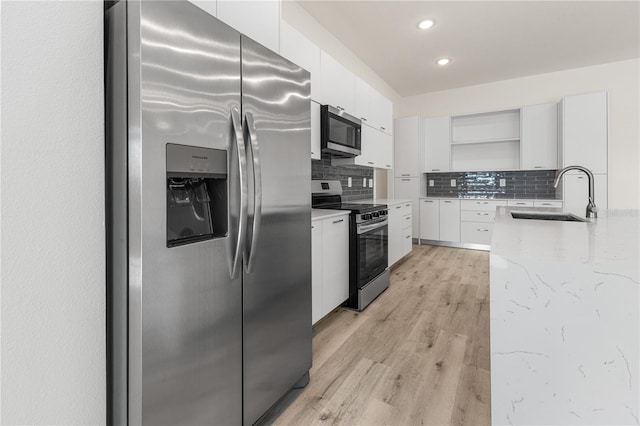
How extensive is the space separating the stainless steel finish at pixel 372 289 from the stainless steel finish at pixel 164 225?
5.53 ft

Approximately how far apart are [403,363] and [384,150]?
286cm

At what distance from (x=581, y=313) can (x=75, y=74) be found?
1.58 m

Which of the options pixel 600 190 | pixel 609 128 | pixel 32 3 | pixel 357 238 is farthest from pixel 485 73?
pixel 32 3

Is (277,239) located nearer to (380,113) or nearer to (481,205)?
(380,113)

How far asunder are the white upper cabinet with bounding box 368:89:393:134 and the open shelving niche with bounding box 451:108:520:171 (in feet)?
6.06

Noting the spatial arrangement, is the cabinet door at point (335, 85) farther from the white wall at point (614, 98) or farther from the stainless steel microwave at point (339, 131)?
the white wall at point (614, 98)

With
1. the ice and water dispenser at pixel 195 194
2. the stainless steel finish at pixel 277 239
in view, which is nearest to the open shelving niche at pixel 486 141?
the stainless steel finish at pixel 277 239

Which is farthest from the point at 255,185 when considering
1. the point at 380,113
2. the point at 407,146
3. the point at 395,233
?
the point at 407,146

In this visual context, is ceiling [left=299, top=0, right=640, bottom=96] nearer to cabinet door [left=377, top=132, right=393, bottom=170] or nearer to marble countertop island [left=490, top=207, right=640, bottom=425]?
cabinet door [left=377, top=132, right=393, bottom=170]

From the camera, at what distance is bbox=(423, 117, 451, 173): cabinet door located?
18.1 feet

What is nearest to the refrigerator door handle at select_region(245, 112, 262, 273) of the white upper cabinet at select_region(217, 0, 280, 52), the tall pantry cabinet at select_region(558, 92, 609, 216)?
the white upper cabinet at select_region(217, 0, 280, 52)

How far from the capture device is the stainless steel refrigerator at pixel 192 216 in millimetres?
954

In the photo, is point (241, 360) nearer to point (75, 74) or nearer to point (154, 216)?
point (154, 216)

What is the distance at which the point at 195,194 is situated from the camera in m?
1.18
